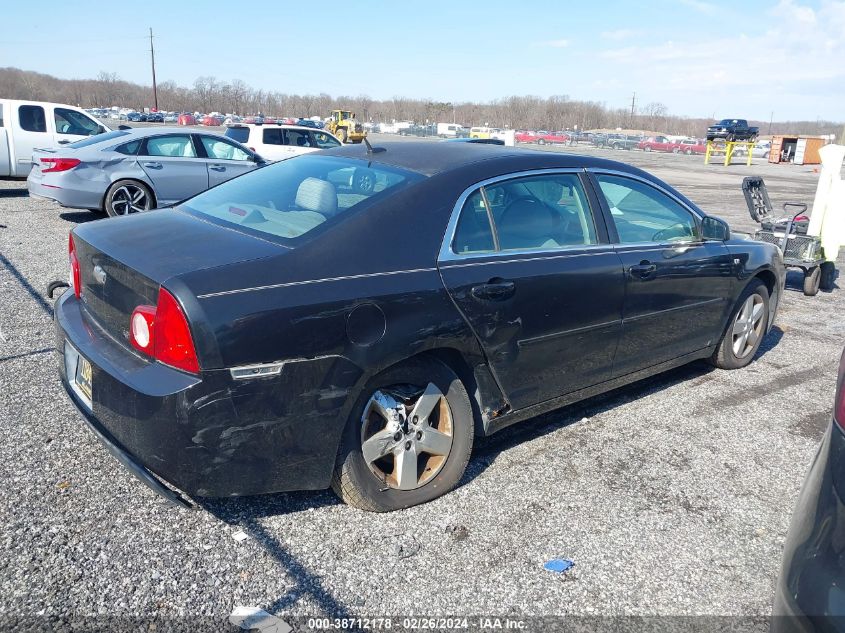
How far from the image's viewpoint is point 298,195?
3516 mm

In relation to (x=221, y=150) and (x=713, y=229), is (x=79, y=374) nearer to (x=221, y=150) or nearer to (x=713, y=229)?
(x=713, y=229)

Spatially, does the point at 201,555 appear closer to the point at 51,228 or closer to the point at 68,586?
the point at 68,586

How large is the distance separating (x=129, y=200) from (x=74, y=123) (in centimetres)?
484

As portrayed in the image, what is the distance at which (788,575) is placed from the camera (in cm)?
178

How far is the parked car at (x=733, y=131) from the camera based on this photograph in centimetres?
4072

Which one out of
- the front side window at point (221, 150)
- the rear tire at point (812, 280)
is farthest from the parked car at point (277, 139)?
A: the rear tire at point (812, 280)

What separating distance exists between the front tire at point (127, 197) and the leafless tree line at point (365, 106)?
101606 millimetres

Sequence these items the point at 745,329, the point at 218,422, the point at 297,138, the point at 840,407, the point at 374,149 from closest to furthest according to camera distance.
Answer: the point at 840,407 < the point at 218,422 < the point at 374,149 < the point at 745,329 < the point at 297,138

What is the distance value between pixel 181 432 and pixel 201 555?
59 centimetres

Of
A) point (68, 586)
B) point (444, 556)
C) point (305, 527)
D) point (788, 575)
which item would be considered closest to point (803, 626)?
point (788, 575)

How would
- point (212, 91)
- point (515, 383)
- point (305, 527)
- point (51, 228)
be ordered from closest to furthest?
point (305, 527)
point (515, 383)
point (51, 228)
point (212, 91)

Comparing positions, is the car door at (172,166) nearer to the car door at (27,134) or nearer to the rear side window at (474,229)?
the car door at (27,134)

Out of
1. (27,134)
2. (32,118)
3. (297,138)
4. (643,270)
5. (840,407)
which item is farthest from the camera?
(297,138)

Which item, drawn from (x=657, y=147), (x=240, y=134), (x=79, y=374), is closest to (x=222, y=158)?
(x=240, y=134)
